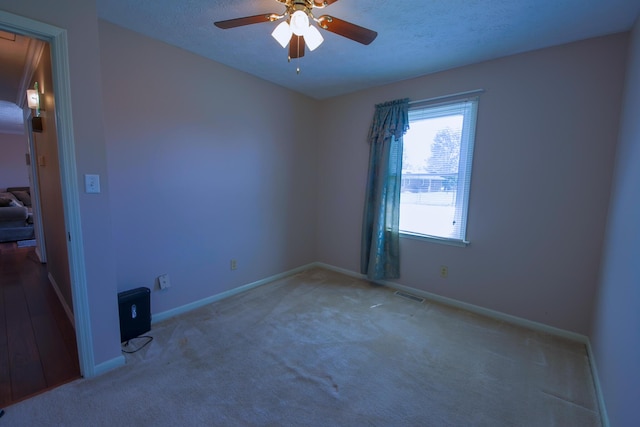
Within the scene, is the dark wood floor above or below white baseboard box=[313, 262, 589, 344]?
below

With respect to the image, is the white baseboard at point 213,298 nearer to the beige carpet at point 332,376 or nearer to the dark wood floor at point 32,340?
the beige carpet at point 332,376

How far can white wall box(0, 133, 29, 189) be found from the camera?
7.29 m

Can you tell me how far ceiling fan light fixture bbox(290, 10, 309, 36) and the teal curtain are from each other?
188 centimetres

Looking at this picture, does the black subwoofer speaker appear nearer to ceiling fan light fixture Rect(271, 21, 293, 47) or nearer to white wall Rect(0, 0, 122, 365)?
white wall Rect(0, 0, 122, 365)

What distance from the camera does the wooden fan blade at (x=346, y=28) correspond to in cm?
151

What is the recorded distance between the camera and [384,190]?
129 inches

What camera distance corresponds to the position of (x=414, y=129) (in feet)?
10.2

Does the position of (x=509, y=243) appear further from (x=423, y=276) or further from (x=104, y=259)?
(x=104, y=259)

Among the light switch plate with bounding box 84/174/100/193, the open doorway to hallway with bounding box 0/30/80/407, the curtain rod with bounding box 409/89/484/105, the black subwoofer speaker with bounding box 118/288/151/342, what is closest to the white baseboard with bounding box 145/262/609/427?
the black subwoofer speaker with bounding box 118/288/151/342

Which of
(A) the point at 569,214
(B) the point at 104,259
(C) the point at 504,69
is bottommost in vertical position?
(B) the point at 104,259

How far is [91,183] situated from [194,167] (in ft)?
3.28

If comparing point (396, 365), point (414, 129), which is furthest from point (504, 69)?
point (396, 365)

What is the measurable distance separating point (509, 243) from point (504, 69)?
1.61m

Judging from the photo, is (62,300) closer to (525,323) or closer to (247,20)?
(247,20)
